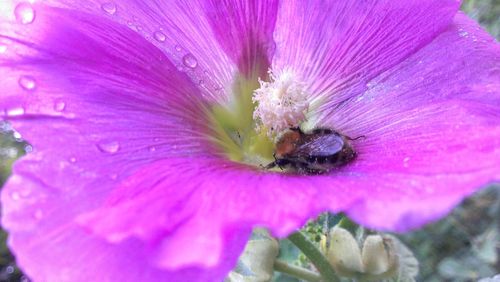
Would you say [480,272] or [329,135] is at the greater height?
[329,135]

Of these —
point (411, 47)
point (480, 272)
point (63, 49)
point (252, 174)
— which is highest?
point (63, 49)

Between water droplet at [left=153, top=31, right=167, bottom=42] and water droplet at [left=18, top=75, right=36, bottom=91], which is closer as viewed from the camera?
water droplet at [left=18, top=75, right=36, bottom=91]

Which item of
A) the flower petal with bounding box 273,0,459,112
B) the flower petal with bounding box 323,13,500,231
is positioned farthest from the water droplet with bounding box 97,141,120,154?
the flower petal with bounding box 273,0,459,112

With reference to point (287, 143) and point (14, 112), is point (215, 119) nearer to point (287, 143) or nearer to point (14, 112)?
point (287, 143)

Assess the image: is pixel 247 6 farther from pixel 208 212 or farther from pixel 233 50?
pixel 208 212

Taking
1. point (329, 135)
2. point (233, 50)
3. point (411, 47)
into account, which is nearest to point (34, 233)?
point (329, 135)

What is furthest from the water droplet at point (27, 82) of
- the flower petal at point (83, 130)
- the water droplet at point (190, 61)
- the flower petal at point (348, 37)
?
the flower petal at point (348, 37)

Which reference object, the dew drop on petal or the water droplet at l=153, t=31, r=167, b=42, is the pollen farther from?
the dew drop on petal

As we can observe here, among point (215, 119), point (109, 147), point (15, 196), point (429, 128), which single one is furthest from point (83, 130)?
point (429, 128)
